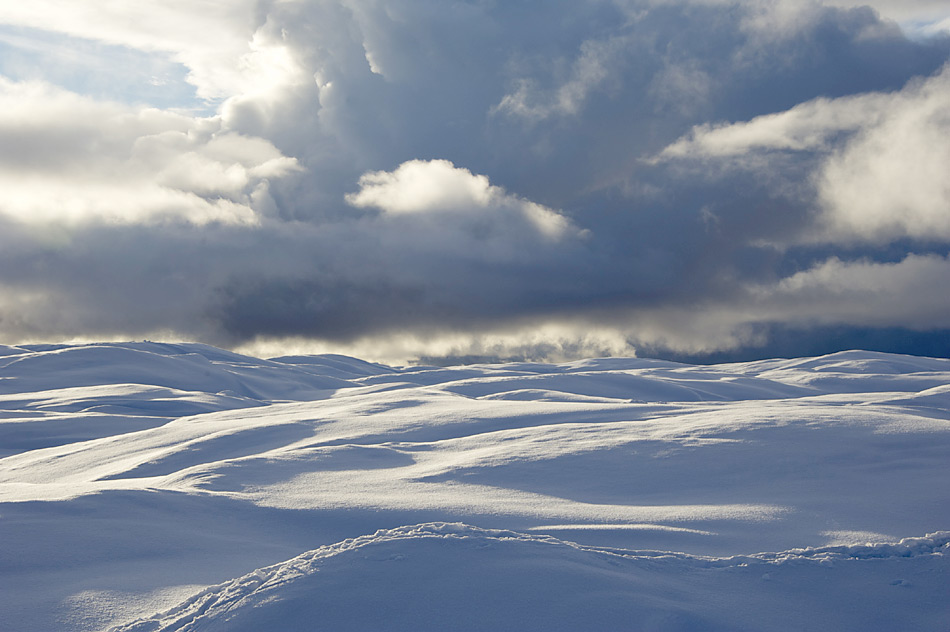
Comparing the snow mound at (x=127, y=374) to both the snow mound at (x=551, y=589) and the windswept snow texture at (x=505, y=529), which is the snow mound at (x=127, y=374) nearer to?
the windswept snow texture at (x=505, y=529)

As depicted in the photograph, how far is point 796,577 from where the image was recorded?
391 centimetres

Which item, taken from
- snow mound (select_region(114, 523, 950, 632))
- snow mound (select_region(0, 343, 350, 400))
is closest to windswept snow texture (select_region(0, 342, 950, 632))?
snow mound (select_region(114, 523, 950, 632))

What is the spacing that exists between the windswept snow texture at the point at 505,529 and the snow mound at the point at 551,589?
13mm

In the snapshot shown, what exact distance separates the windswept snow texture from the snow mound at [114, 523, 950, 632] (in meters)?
0.01

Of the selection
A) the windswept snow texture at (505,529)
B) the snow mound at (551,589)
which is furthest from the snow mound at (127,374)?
the snow mound at (551,589)

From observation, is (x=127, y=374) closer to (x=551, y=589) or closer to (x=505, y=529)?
(x=505, y=529)

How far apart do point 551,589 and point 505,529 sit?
1124 mm

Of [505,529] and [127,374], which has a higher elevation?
[127,374]

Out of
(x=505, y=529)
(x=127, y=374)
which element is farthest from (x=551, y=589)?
(x=127, y=374)

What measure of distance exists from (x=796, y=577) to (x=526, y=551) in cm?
145

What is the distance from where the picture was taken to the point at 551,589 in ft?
11.8

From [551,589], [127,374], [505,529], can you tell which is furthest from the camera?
[127,374]

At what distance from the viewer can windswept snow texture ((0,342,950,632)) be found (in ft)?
11.6

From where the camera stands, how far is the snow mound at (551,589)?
3.39 metres
